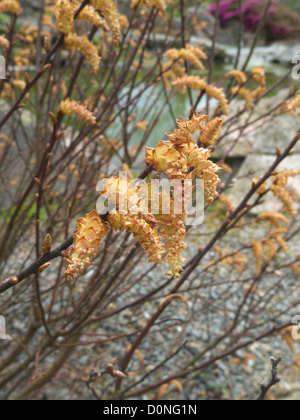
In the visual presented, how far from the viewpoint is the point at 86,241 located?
0.49 m

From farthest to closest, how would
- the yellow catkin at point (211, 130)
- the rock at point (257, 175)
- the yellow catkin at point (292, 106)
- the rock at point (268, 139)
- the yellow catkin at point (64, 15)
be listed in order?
the rock at point (268, 139) → the rock at point (257, 175) → the yellow catkin at point (292, 106) → the yellow catkin at point (64, 15) → the yellow catkin at point (211, 130)

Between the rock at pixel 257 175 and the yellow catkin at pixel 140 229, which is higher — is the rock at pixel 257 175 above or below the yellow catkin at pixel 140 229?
above

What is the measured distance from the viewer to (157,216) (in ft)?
1.68

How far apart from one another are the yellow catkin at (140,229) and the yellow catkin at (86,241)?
18 millimetres

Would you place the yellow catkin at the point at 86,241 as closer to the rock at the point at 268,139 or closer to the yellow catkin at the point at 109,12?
the yellow catkin at the point at 109,12

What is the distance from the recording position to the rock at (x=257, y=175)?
468 cm

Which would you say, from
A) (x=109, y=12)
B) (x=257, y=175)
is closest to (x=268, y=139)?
(x=257, y=175)

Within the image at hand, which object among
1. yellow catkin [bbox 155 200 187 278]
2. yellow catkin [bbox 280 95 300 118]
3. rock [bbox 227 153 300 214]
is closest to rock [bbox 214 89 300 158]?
rock [bbox 227 153 300 214]

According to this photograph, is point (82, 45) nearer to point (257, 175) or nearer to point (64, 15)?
point (64, 15)

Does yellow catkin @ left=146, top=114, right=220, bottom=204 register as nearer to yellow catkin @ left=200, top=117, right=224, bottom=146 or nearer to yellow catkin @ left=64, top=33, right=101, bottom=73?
yellow catkin @ left=200, top=117, right=224, bottom=146

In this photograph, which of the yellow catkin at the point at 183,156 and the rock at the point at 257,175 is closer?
the yellow catkin at the point at 183,156

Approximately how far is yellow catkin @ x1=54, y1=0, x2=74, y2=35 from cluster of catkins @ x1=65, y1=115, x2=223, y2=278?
0.48 meters

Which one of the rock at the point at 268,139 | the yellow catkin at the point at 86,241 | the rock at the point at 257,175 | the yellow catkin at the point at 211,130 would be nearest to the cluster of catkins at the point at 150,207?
the yellow catkin at the point at 86,241

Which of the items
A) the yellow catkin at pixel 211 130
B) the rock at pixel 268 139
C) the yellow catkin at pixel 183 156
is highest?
the rock at pixel 268 139
